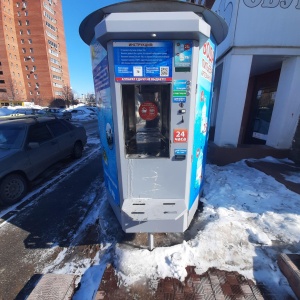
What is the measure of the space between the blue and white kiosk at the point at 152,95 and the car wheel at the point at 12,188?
2.79 m

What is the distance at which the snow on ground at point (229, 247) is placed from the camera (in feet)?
7.50

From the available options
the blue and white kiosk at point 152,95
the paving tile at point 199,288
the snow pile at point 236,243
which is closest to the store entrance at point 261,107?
the snow pile at point 236,243

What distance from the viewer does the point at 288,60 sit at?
5.05m

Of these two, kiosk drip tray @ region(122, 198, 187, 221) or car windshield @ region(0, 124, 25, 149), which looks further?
car windshield @ region(0, 124, 25, 149)

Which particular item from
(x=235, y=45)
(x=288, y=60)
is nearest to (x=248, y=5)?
(x=235, y=45)

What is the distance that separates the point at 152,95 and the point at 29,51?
63.5 metres

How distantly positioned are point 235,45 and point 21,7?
65.6m

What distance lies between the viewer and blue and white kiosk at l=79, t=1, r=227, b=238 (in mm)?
1912

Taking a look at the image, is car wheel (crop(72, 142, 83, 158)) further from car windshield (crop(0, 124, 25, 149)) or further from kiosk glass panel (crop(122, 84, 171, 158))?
kiosk glass panel (crop(122, 84, 171, 158))

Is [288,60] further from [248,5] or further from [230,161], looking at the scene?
[230,161]

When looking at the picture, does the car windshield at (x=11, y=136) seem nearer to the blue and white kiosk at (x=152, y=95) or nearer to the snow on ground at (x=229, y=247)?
the snow on ground at (x=229, y=247)

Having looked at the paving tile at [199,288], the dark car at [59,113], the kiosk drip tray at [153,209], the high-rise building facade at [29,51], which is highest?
the high-rise building facade at [29,51]

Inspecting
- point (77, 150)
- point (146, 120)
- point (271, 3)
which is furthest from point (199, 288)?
point (271, 3)

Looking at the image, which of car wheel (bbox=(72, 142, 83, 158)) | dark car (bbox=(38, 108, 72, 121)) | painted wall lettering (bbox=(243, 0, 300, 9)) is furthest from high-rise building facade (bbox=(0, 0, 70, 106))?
painted wall lettering (bbox=(243, 0, 300, 9))
